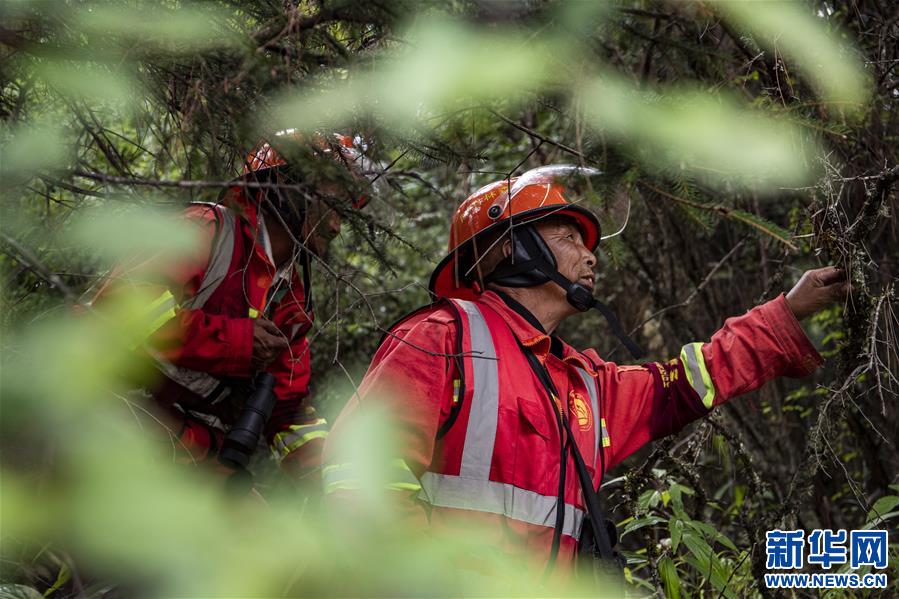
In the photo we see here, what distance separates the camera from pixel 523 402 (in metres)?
2.49

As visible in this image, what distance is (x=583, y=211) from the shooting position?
2.97 metres

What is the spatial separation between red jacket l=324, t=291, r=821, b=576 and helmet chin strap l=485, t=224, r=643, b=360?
0.10 m

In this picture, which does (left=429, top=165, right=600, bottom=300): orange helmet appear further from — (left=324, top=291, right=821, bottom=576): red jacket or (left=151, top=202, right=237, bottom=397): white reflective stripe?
(left=151, top=202, right=237, bottom=397): white reflective stripe

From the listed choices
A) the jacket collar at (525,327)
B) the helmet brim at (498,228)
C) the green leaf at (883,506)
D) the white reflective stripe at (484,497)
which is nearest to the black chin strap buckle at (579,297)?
the jacket collar at (525,327)

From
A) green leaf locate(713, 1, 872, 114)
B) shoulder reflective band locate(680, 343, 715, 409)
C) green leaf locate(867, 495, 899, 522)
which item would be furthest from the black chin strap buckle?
green leaf locate(713, 1, 872, 114)

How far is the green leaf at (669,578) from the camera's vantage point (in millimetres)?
2770

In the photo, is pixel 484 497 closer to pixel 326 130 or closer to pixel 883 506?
pixel 326 130

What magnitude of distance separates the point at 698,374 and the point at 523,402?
2.30ft

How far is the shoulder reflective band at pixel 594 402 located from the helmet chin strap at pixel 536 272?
166 millimetres

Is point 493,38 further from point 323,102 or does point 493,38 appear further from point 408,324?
point 408,324

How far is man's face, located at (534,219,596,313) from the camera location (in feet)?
9.41

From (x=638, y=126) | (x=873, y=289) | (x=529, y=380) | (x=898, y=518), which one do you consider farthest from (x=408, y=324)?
(x=898, y=518)

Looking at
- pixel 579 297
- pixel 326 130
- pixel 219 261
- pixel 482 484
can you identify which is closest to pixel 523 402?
pixel 482 484

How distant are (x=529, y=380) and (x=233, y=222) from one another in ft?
4.19
